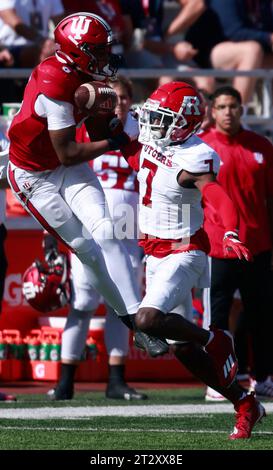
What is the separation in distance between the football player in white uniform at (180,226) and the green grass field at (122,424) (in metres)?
0.29

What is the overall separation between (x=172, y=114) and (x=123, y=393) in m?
2.40

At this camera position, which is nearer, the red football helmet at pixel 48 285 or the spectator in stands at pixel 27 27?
→ the red football helmet at pixel 48 285

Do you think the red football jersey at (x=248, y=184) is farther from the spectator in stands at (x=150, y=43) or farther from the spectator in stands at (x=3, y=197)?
the spectator in stands at (x=150, y=43)

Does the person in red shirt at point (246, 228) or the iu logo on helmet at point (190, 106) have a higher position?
the iu logo on helmet at point (190, 106)

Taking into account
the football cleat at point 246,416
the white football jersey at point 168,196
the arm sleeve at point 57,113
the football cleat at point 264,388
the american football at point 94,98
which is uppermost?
the american football at point 94,98

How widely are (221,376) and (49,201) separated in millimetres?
1333

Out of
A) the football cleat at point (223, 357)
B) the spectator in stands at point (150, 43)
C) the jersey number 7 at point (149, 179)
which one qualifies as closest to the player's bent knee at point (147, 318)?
the football cleat at point (223, 357)

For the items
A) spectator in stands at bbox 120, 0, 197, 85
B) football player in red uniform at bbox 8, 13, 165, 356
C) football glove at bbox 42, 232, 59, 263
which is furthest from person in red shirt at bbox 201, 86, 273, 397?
spectator in stands at bbox 120, 0, 197, 85

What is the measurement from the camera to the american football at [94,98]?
6250mm

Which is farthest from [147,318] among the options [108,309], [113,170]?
[113,170]

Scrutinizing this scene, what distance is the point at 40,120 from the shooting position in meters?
6.29

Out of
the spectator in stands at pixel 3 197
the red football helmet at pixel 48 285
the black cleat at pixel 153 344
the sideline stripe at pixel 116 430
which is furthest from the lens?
the red football helmet at pixel 48 285

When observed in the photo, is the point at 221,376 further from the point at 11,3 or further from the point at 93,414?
the point at 11,3

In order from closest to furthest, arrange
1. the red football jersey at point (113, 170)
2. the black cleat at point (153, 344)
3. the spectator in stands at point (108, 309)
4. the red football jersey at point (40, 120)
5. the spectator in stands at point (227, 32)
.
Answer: the black cleat at point (153, 344) < the red football jersey at point (40, 120) < the spectator in stands at point (108, 309) < the red football jersey at point (113, 170) < the spectator in stands at point (227, 32)
